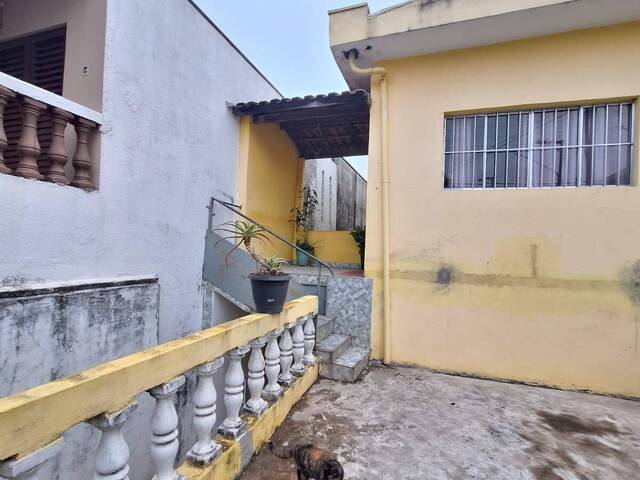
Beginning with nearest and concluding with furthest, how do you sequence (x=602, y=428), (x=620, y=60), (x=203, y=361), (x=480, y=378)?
(x=203, y=361), (x=602, y=428), (x=620, y=60), (x=480, y=378)

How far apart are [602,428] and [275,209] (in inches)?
215

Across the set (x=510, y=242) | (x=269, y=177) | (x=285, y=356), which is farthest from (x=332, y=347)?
(x=269, y=177)

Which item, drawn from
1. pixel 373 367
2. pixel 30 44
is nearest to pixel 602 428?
pixel 373 367

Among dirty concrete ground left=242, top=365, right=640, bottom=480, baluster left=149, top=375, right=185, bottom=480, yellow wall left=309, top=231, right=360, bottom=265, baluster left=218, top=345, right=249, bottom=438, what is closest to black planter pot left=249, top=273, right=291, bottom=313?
baluster left=218, top=345, right=249, bottom=438

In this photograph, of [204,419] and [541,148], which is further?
[541,148]

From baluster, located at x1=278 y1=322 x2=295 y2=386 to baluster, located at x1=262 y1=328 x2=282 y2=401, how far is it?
180 mm

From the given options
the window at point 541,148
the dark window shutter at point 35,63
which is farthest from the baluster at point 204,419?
the window at point 541,148

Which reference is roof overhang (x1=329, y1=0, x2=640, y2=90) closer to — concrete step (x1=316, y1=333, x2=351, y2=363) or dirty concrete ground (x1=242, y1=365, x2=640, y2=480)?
concrete step (x1=316, y1=333, x2=351, y2=363)

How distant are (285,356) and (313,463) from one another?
3.05 ft

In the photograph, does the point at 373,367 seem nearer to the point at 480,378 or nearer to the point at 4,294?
the point at 480,378

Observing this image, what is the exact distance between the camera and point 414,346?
4266 mm

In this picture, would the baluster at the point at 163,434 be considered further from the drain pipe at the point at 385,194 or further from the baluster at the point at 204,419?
the drain pipe at the point at 385,194

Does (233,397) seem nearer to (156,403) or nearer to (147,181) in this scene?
(156,403)

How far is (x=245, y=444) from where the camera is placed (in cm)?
206
